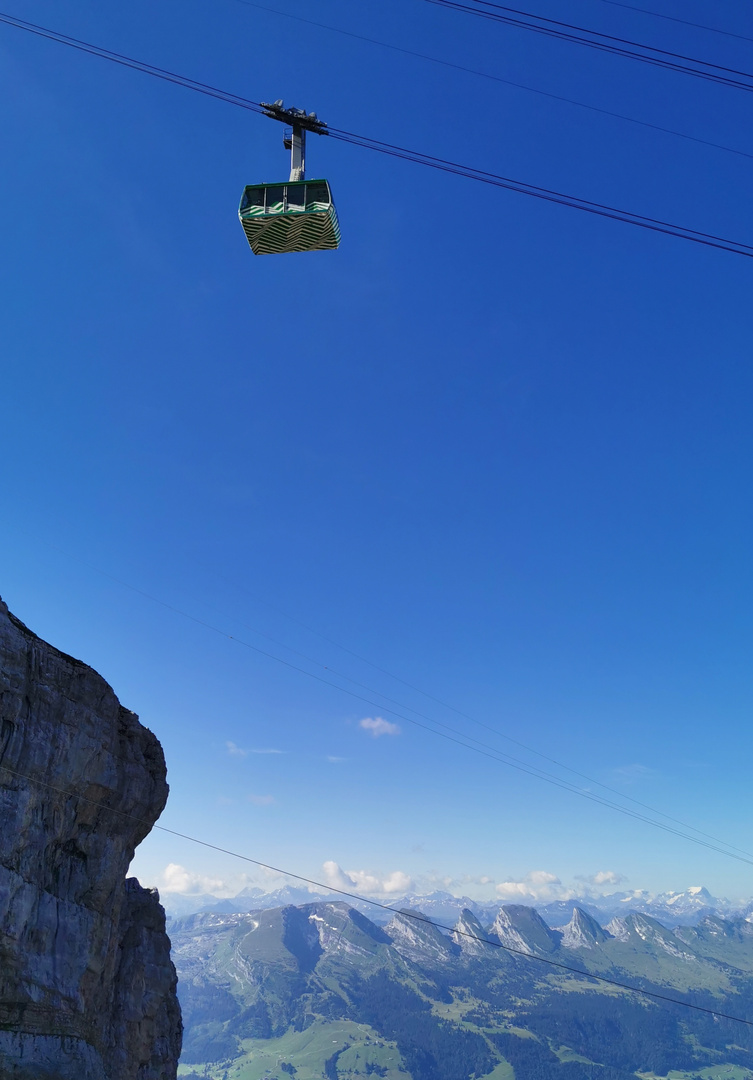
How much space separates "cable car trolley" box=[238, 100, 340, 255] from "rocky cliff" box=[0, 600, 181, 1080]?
2972 centimetres

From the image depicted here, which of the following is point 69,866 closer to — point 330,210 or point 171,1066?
point 171,1066

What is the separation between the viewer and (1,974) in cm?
3244

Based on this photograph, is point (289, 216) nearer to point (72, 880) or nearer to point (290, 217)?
point (290, 217)

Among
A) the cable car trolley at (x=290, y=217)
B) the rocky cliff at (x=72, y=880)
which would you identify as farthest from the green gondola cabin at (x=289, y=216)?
the rocky cliff at (x=72, y=880)

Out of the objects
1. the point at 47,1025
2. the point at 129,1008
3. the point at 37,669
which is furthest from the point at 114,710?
the point at 129,1008

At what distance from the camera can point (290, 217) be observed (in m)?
18.8

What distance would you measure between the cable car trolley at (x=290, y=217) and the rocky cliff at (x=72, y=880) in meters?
29.7

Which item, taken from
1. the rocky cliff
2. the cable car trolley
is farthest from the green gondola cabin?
the rocky cliff

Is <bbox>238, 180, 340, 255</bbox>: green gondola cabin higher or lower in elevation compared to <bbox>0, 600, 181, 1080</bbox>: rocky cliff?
higher

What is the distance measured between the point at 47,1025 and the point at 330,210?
42.8 metres

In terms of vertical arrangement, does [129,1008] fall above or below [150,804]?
below

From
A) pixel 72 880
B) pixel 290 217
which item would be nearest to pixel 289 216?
pixel 290 217

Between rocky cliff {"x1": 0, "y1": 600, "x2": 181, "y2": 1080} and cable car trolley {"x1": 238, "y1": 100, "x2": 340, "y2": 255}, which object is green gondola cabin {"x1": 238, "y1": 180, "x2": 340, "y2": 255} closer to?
cable car trolley {"x1": 238, "y1": 100, "x2": 340, "y2": 255}

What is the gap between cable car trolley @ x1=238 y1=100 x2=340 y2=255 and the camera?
1880cm
